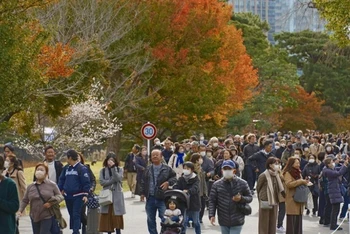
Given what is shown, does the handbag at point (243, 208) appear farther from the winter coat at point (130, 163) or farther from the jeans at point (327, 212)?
the winter coat at point (130, 163)

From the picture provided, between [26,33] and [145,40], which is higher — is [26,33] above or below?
below

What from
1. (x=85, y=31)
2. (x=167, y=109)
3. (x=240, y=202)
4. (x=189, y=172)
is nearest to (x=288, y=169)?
(x=189, y=172)

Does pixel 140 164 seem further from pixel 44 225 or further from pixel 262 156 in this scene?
pixel 44 225

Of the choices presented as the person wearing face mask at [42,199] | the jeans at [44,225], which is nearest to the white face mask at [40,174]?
the person wearing face mask at [42,199]

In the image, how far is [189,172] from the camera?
1552 centimetres

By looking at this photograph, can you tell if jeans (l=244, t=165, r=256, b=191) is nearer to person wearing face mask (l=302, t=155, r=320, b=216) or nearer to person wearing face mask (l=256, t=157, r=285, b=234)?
person wearing face mask (l=302, t=155, r=320, b=216)

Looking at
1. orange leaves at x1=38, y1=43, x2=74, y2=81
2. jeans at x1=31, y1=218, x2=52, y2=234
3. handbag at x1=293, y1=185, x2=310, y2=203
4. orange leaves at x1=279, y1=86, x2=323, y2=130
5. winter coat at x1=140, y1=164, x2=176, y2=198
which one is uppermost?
orange leaves at x1=279, y1=86, x2=323, y2=130

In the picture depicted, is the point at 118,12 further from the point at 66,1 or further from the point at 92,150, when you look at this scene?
the point at 92,150

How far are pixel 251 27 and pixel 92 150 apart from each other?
1606 centimetres

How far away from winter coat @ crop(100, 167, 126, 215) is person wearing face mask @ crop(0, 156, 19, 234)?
6.27 meters

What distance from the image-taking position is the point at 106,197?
1612 centimetres

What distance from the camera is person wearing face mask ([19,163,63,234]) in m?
13.1

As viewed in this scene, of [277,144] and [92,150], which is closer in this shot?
[277,144]

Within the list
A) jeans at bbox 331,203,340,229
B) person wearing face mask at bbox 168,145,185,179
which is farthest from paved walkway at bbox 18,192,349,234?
person wearing face mask at bbox 168,145,185,179
